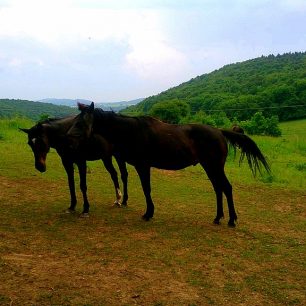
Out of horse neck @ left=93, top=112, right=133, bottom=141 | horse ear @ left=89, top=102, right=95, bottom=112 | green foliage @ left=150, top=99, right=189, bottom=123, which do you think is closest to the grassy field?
horse neck @ left=93, top=112, right=133, bottom=141

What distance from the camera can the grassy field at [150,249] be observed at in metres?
4.21

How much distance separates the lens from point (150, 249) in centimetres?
569

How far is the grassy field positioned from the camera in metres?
4.21

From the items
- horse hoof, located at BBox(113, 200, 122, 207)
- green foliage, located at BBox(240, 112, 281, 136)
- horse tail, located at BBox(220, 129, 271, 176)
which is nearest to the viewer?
horse tail, located at BBox(220, 129, 271, 176)

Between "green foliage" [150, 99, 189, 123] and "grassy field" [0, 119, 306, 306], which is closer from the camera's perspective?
"grassy field" [0, 119, 306, 306]

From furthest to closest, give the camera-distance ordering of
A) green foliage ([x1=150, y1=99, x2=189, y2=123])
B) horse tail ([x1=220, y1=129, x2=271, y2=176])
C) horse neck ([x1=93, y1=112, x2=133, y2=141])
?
green foliage ([x1=150, y1=99, x2=189, y2=123]) < horse tail ([x1=220, y1=129, x2=271, y2=176]) < horse neck ([x1=93, y1=112, x2=133, y2=141])

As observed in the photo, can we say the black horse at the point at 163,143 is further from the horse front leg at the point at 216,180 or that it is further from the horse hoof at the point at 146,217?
the horse hoof at the point at 146,217

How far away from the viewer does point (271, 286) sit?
14.9 feet

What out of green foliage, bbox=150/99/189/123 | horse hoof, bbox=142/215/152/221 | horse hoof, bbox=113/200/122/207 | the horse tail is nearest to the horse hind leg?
the horse tail

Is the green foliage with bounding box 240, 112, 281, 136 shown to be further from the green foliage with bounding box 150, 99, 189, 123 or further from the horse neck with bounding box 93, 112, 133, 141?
the horse neck with bounding box 93, 112, 133, 141

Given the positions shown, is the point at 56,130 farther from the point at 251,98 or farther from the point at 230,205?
the point at 251,98

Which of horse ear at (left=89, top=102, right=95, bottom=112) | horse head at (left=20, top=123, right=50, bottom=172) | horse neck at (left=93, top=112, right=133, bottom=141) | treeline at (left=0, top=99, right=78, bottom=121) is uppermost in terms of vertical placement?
treeline at (left=0, top=99, right=78, bottom=121)

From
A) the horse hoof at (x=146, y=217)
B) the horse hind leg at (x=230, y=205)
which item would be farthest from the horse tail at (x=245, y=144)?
the horse hoof at (x=146, y=217)

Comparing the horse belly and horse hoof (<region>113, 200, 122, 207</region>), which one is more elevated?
the horse belly
